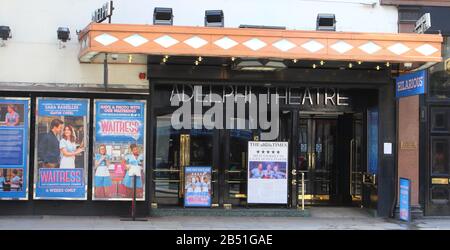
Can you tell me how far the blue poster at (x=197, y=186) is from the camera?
13.5 m

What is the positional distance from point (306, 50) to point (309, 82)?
1.93 m

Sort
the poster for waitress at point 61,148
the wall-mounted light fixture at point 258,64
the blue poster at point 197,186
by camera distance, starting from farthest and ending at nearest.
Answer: the blue poster at point 197,186, the poster for waitress at point 61,148, the wall-mounted light fixture at point 258,64

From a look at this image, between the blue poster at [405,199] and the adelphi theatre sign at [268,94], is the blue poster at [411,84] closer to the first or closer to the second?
the adelphi theatre sign at [268,94]

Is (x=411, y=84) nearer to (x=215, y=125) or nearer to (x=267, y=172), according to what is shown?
(x=267, y=172)

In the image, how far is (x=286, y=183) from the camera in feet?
45.3

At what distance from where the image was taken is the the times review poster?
13.7 metres

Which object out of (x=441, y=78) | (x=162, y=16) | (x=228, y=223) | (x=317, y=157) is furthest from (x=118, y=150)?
(x=441, y=78)

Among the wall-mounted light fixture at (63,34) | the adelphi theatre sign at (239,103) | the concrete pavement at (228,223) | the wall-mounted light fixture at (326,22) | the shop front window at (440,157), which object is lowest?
the concrete pavement at (228,223)

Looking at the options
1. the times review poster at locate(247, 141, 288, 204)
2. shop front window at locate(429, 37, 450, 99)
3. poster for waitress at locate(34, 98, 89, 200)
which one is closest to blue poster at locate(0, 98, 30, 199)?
poster for waitress at locate(34, 98, 89, 200)

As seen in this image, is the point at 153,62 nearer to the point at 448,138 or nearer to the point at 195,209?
the point at 195,209

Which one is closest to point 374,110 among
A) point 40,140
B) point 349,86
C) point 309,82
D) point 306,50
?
point 349,86

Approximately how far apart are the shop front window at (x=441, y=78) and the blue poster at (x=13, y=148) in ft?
30.0

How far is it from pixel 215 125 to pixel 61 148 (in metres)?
3.46

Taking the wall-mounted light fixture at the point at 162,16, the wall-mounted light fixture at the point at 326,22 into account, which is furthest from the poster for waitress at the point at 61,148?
the wall-mounted light fixture at the point at 326,22
